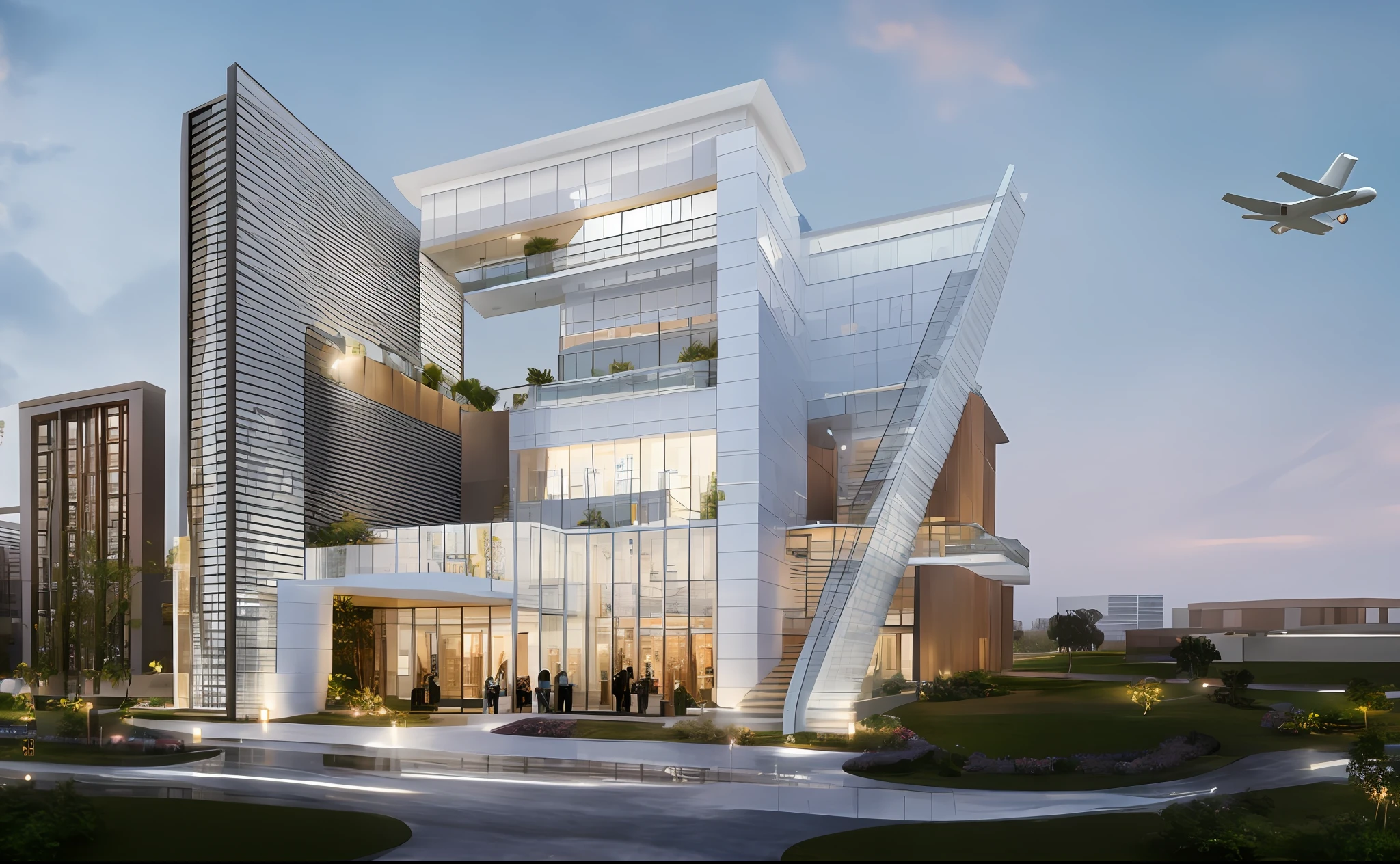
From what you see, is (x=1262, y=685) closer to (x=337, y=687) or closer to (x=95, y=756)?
(x=337, y=687)

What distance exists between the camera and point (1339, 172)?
26.4 metres

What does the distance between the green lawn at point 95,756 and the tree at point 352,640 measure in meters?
9.81

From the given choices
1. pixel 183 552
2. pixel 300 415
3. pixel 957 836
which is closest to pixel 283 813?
pixel 957 836

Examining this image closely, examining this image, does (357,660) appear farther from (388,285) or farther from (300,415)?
(388,285)

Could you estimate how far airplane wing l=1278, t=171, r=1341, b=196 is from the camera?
25.7 m

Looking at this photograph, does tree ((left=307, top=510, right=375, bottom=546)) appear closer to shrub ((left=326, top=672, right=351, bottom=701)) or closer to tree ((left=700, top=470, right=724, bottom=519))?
shrub ((left=326, top=672, right=351, bottom=701))

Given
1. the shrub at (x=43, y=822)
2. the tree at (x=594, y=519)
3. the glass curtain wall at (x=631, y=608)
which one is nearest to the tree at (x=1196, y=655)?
the glass curtain wall at (x=631, y=608)

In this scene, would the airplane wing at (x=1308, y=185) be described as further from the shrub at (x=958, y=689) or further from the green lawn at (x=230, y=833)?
the green lawn at (x=230, y=833)

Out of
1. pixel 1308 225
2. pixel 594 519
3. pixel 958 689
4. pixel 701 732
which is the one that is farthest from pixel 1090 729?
pixel 594 519

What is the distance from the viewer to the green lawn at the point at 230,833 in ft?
41.1

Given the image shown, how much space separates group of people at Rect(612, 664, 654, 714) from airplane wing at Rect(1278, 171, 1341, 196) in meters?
22.9

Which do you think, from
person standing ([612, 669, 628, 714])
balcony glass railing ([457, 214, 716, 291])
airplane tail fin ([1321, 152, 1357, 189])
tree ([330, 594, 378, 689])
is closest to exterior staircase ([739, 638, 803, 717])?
person standing ([612, 669, 628, 714])

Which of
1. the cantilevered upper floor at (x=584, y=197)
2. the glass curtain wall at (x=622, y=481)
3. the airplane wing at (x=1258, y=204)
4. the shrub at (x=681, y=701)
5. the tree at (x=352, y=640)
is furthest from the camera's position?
the cantilevered upper floor at (x=584, y=197)

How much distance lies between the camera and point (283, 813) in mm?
15469
